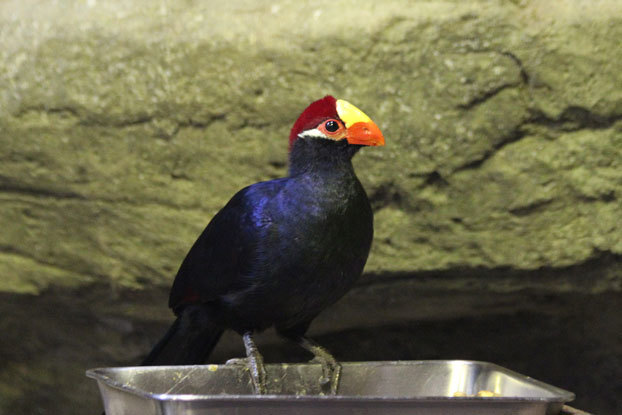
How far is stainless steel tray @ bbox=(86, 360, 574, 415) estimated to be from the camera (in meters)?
1.31

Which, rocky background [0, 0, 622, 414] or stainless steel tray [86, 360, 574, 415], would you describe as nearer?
stainless steel tray [86, 360, 574, 415]

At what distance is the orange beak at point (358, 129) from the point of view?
1.70 m

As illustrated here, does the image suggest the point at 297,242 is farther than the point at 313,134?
No

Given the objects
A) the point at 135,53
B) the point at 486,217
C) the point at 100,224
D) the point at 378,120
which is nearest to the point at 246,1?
the point at 135,53

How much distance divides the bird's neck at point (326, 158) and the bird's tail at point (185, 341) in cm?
47

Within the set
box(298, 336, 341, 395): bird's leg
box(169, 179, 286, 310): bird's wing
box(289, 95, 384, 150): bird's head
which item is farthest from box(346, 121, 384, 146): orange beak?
box(298, 336, 341, 395): bird's leg

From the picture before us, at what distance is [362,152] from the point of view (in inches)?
85.8

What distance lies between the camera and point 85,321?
2.52 meters

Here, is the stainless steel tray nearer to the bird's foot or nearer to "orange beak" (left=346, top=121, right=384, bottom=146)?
the bird's foot

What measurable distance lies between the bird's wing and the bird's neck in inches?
3.2

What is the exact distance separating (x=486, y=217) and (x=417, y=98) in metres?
0.41

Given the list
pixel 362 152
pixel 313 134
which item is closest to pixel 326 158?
pixel 313 134

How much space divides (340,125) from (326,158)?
85 mm

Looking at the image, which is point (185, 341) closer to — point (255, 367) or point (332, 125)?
point (255, 367)
